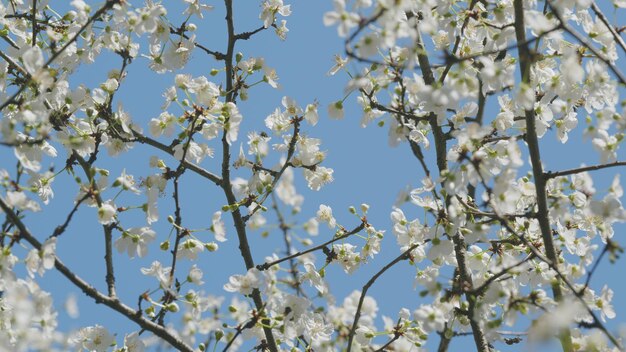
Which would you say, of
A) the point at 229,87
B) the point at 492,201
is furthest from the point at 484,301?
the point at 229,87

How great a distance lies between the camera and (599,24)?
498 cm

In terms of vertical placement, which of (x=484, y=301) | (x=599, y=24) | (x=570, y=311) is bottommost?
(x=570, y=311)

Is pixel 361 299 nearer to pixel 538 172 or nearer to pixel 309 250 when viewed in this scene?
pixel 309 250

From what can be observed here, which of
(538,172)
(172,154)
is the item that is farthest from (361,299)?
(172,154)

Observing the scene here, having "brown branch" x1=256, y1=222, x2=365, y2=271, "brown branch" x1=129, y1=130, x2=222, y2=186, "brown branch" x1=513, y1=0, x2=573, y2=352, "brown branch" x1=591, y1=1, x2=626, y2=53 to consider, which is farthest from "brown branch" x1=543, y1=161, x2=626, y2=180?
"brown branch" x1=129, y1=130, x2=222, y2=186

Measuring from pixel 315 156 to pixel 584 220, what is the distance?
2.07 meters

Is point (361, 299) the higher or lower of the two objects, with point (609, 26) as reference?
lower

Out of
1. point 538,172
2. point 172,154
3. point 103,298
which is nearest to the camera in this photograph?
point 538,172

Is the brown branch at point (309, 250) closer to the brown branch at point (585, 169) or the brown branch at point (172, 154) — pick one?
the brown branch at point (172, 154)

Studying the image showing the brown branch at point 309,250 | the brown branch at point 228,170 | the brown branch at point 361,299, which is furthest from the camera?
the brown branch at point 228,170

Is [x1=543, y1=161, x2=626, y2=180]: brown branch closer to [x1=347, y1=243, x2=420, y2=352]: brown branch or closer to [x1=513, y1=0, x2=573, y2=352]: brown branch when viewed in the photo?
[x1=513, y1=0, x2=573, y2=352]: brown branch

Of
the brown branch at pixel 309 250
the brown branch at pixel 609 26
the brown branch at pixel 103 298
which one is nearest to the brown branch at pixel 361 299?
the brown branch at pixel 309 250

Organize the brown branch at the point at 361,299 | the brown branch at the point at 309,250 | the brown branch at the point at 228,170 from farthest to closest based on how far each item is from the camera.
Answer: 1. the brown branch at the point at 228,170
2. the brown branch at the point at 309,250
3. the brown branch at the point at 361,299

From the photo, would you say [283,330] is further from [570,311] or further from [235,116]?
[570,311]
